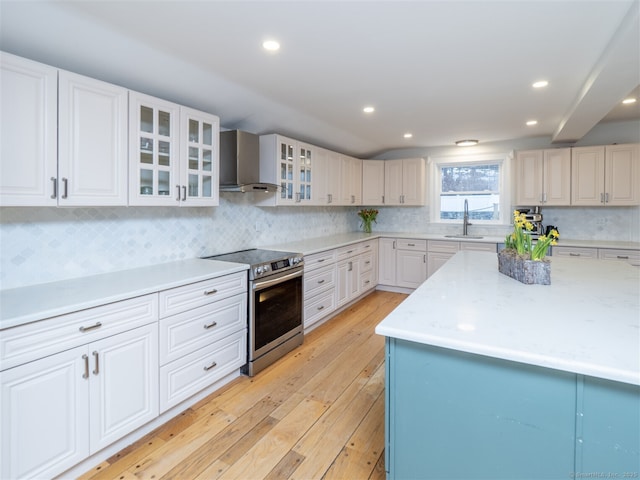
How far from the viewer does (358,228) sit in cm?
625

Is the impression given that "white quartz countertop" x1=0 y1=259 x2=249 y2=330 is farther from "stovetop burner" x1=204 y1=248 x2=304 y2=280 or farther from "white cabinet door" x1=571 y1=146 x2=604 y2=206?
"white cabinet door" x1=571 y1=146 x2=604 y2=206

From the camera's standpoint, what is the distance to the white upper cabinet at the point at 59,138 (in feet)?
Result: 5.53

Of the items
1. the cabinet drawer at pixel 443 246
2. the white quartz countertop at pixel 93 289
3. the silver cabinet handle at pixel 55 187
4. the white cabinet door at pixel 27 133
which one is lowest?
the white quartz countertop at pixel 93 289

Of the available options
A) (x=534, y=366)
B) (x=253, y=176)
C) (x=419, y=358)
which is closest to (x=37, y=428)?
(x=419, y=358)

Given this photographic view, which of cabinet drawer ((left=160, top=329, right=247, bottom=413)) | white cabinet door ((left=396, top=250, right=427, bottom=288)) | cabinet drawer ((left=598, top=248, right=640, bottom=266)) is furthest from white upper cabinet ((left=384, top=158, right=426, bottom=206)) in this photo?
cabinet drawer ((left=160, top=329, right=247, bottom=413))

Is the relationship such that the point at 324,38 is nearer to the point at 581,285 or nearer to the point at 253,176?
the point at 253,176

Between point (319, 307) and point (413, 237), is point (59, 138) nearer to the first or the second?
point (319, 307)

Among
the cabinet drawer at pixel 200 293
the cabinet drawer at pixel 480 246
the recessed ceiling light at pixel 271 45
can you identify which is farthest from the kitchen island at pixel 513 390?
the cabinet drawer at pixel 480 246

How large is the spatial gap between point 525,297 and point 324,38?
1846 mm

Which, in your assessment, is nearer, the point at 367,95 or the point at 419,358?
the point at 419,358

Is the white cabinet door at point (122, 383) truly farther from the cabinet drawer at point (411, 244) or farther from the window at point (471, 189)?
the window at point (471, 189)

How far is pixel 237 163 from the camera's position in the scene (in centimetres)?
317

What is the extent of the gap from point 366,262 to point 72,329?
3.88 m

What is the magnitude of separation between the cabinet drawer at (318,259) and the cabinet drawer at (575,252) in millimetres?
2762
